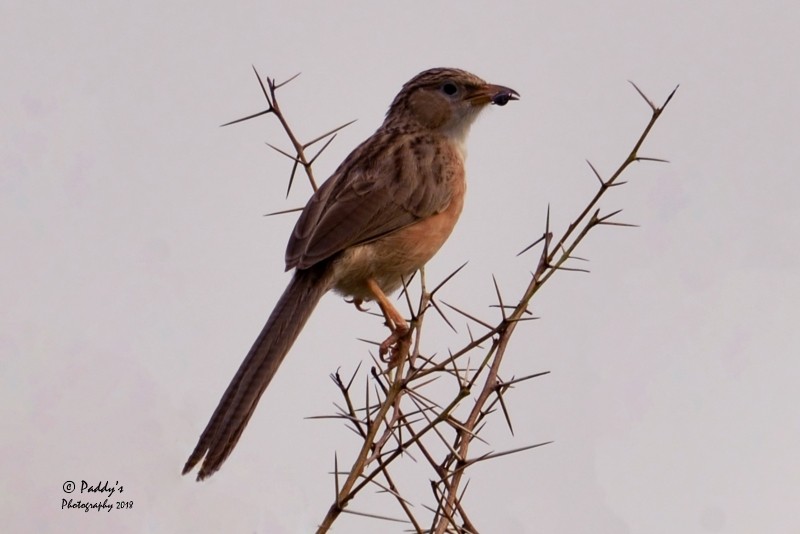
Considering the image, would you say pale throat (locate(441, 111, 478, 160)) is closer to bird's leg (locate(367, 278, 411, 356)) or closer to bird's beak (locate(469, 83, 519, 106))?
bird's beak (locate(469, 83, 519, 106))

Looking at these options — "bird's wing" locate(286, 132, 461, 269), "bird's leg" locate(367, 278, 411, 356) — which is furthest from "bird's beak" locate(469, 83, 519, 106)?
"bird's leg" locate(367, 278, 411, 356)

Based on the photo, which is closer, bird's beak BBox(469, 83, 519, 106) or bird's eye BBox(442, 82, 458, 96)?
bird's beak BBox(469, 83, 519, 106)

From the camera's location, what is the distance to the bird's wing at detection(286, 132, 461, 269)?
4785mm

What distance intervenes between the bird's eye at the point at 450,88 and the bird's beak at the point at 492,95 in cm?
14

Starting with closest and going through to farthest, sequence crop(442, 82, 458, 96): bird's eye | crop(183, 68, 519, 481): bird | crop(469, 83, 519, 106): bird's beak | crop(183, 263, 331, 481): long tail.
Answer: crop(183, 263, 331, 481): long tail, crop(183, 68, 519, 481): bird, crop(469, 83, 519, 106): bird's beak, crop(442, 82, 458, 96): bird's eye

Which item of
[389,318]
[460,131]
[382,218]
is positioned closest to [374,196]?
[382,218]

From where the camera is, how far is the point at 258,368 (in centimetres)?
397

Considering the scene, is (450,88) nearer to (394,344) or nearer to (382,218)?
(382,218)

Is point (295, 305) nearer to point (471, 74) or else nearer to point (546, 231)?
point (546, 231)

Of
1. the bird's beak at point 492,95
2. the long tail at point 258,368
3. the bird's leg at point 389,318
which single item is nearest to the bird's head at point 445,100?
the bird's beak at point 492,95

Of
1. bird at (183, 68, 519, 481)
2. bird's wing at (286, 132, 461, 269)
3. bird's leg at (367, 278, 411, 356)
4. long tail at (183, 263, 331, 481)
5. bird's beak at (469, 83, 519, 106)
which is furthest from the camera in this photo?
bird's beak at (469, 83, 519, 106)

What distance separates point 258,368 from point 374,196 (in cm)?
143

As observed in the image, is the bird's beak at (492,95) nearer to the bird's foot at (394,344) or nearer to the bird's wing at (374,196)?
the bird's wing at (374,196)

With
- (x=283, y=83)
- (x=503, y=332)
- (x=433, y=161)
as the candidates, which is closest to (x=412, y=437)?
(x=503, y=332)
